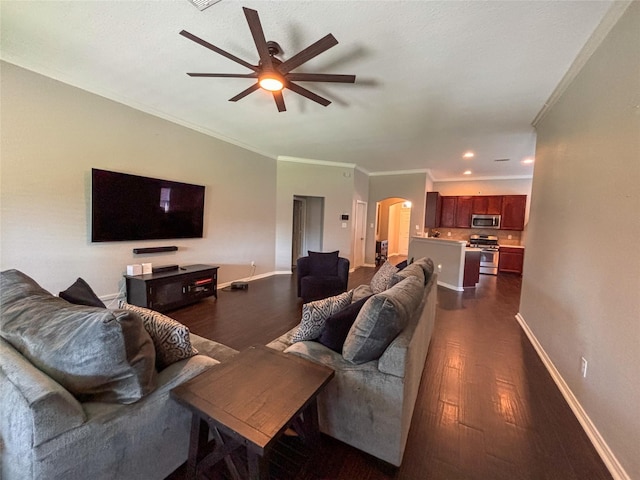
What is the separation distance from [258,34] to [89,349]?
2.05 m

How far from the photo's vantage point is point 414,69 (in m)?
2.54

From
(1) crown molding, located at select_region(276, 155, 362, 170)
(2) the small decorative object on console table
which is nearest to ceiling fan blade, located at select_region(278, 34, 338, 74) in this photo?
(2) the small decorative object on console table

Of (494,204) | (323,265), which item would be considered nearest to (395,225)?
(494,204)

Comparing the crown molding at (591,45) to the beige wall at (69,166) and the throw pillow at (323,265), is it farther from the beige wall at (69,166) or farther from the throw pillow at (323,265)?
the beige wall at (69,166)

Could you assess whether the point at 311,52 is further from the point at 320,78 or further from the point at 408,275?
the point at 408,275


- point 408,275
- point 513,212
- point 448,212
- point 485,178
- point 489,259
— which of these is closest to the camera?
point 408,275

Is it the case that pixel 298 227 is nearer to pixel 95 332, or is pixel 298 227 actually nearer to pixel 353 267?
pixel 353 267

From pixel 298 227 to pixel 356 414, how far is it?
633cm

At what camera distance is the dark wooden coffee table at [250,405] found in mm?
975

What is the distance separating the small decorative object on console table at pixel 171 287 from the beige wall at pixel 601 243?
4.27m

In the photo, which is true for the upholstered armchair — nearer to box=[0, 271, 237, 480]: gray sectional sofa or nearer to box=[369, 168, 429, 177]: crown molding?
box=[0, 271, 237, 480]: gray sectional sofa

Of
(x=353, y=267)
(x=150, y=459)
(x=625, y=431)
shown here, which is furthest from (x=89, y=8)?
(x=353, y=267)

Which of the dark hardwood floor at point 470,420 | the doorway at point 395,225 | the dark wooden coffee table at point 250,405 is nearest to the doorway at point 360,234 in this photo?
the doorway at point 395,225

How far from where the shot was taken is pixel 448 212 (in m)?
8.11
